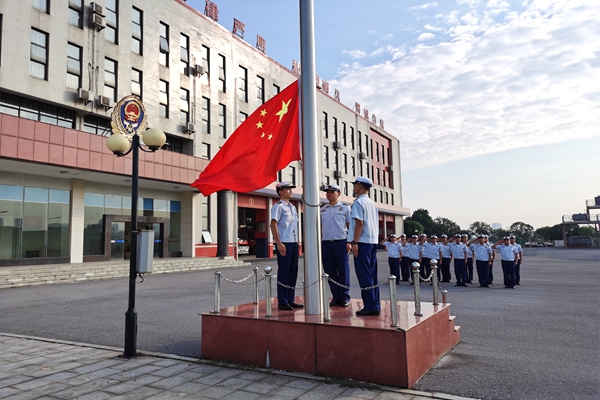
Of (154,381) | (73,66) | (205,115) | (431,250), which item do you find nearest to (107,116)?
(73,66)

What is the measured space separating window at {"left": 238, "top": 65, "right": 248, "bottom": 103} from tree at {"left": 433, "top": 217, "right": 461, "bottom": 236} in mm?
67670

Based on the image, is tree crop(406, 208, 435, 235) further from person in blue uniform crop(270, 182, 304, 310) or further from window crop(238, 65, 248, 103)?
person in blue uniform crop(270, 182, 304, 310)

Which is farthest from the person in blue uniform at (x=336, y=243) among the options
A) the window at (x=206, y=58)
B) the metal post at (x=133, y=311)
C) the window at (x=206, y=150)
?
the window at (x=206, y=58)

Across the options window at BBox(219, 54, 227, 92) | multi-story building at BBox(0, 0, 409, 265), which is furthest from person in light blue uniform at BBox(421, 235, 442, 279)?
window at BBox(219, 54, 227, 92)

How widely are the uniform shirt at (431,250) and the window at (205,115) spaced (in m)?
17.3

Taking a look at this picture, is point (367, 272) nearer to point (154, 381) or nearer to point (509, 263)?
point (154, 381)

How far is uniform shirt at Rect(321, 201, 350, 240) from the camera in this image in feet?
19.6

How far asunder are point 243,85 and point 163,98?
7.59 meters

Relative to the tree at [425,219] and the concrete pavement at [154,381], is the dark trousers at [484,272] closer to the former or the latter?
the concrete pavement at [154,381]

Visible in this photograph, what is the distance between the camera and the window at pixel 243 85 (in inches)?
1193

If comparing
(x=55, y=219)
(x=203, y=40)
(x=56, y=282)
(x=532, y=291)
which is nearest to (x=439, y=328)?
(x=532, y=291)

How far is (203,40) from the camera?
2731 centimetres

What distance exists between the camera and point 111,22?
21828 millimetres

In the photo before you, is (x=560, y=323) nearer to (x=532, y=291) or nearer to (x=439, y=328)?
(x=439, y=328)
